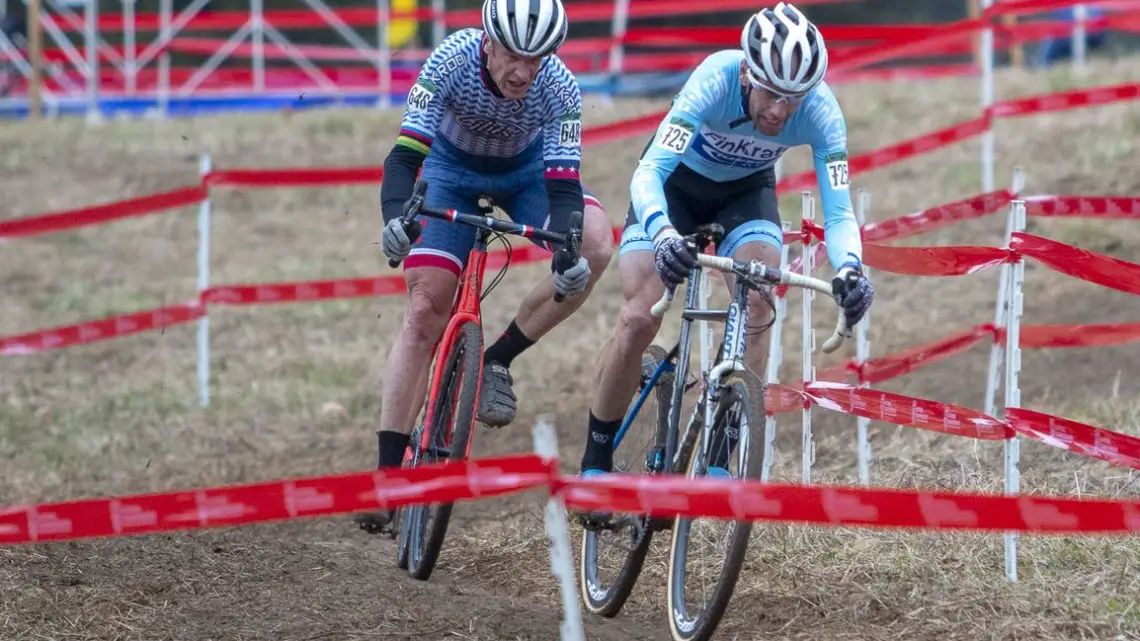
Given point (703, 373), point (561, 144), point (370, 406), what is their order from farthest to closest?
point (370, 406) → point (561, 144) → point (703, 373)

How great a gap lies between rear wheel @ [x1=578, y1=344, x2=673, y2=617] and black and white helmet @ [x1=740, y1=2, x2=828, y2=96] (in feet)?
3.93

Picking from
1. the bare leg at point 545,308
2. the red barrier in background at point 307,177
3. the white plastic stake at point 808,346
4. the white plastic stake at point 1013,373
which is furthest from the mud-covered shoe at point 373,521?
the red barrier in background at point 307,177

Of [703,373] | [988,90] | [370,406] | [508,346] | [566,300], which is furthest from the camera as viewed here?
[988,90]

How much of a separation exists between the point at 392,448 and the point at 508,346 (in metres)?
0.67

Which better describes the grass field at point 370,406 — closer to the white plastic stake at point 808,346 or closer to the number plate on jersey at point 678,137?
the white plastic stake at point 808,346

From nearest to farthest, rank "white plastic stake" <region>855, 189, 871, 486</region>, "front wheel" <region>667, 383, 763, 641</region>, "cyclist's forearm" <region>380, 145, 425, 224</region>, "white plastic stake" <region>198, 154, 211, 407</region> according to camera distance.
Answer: "front wheel" <region>667, 383, 763, 641</region> < "cyclist's forearm" <region>380, 145, 425, 224</region> < "white plastic stake" <region>855, 189, 871, 486</region> < "white plastic stake" <region>198, 154, 211, 407</region>

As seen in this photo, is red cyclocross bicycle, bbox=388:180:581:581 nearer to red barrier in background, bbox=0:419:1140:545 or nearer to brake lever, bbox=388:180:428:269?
brake lever, bbox=388:180:428:269

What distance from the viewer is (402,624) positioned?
4996 mm

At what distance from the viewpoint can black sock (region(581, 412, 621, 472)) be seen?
18.5 ft

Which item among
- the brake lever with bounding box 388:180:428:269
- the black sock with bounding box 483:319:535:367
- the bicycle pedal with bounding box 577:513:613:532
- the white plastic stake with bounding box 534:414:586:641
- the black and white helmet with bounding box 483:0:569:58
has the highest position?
the black and white helmet with bounding box 483:0:569:58

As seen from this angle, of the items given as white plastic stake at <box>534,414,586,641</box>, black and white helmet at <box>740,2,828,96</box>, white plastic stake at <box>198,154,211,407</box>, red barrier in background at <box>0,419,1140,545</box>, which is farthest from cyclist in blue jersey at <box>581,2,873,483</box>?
white plastic stake at <box>198,154,211,407</box>

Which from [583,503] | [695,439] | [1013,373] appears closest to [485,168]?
[695,439]

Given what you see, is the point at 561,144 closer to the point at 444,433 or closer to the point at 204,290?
the point at 444,433

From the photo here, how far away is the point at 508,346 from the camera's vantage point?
611 centimetres
